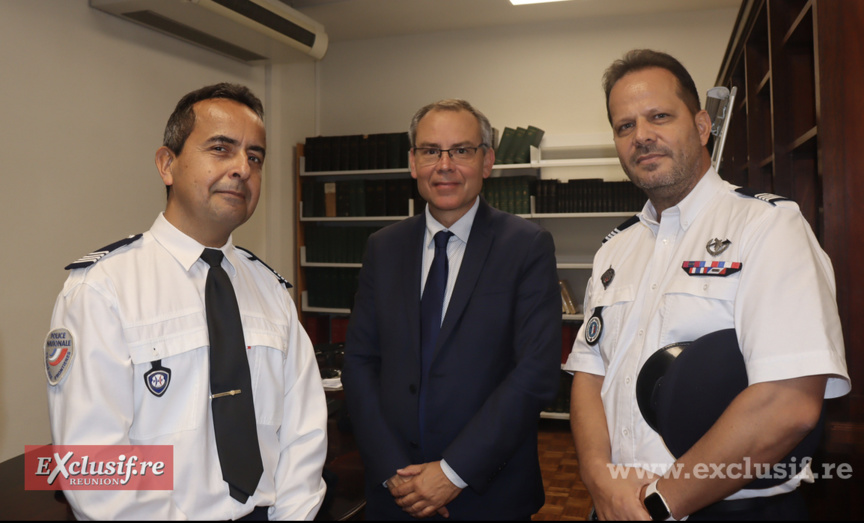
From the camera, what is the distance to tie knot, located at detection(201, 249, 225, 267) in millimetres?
1401

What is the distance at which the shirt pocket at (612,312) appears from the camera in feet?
4.84

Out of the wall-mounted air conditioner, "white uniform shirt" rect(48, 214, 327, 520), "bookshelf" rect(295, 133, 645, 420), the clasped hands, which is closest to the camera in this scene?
"white uniform shirt" rect(48, 214, 327, 520)

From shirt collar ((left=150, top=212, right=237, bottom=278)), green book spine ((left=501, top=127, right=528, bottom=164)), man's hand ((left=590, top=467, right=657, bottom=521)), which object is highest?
green book spine ((left=501, top=127, right=528, bottom=164))

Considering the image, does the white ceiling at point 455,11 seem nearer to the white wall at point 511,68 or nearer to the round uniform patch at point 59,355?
the white wall at point 511,68

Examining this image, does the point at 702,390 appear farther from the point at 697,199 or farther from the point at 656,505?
the point at 697,199

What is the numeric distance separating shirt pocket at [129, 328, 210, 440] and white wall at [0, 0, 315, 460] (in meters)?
2.57

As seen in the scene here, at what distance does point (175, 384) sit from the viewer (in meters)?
1.25

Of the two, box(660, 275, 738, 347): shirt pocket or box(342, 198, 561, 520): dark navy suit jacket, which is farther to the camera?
box(342, 198, 561, 520): dark navy suit jacket

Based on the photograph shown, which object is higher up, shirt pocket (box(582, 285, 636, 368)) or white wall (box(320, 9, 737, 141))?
white wall (box(320, 9, 737, 141))

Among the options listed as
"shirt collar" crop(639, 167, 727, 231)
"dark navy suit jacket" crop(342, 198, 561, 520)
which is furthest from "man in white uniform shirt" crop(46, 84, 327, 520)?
"shirt collar" crop(639, 167, 727, 231)

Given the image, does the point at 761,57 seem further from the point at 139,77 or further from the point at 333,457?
the point at 139,77

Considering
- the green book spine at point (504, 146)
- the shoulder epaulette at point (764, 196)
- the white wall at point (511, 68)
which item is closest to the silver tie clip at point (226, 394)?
the shoulder epaulette at point (764, 196)

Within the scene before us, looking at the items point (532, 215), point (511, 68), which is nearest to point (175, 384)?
point (532, 215)

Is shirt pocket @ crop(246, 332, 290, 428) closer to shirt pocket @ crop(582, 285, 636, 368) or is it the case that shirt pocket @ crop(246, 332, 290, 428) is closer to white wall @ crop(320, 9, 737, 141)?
shirt pocket @ crop(582, 285, 636, 368)
